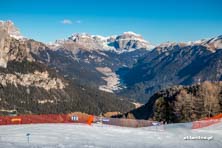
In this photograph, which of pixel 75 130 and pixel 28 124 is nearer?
pixel 75 130

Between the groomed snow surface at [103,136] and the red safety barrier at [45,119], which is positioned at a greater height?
the red safety barrier at [45,119]

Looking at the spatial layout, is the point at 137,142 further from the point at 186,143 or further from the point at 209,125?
the point at 209,125

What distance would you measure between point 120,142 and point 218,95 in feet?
456

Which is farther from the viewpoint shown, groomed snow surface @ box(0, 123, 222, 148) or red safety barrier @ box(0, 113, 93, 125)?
red safety barrier @ box(0, 113, 93, 125)

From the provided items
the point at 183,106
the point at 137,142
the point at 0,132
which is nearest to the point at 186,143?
the point at 137,142

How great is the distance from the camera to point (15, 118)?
280 ft

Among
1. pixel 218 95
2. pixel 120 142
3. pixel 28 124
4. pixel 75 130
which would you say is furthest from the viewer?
pixel 218 95

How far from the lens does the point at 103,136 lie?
228 feet

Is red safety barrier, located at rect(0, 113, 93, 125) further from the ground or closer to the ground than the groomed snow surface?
further from the ground

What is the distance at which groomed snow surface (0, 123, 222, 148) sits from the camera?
2394 inches

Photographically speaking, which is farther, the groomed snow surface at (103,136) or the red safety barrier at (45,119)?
the red safety barrier at (45,119)

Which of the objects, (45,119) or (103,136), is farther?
(45,119)

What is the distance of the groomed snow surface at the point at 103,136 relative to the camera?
6081 cm

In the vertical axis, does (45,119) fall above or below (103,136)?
above
